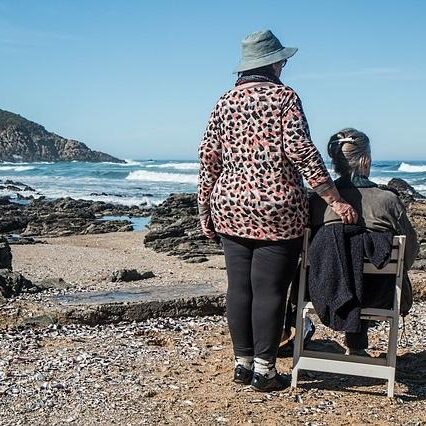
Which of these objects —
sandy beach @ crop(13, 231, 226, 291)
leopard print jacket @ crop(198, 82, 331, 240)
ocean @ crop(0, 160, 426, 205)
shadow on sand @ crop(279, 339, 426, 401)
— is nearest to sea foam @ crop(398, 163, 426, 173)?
ocean @ crop(0, 160, 426, 205)

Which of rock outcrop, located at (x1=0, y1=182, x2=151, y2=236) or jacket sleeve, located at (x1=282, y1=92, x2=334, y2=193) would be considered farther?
rock outcrop, located at (x1=0, y1=182, x2=151, y2=236)

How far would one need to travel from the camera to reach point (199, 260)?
14531 mm

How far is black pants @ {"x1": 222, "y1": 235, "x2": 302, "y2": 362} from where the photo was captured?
443cm

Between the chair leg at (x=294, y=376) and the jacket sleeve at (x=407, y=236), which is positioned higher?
the jacket sleeve at (x=407, y=236)

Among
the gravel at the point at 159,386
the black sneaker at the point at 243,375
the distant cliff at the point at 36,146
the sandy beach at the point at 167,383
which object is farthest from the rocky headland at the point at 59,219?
the distant cliff at the point at 36,146

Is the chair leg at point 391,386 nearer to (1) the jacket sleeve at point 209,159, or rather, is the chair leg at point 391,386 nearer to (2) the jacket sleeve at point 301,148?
(2) the jacket sleeve at point 301,148

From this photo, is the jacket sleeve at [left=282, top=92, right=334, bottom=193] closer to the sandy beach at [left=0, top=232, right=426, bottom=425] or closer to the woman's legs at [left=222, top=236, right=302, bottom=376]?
the woman's legs at [left=222, top=236, right=302, bottom=376]

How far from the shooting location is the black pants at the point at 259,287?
4430 millimetres

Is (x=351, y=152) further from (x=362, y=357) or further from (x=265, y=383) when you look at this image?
(x=265, y=383)

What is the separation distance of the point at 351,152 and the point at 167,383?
1896 millimetres

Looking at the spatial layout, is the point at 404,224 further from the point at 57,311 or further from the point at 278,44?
the point at 57,311

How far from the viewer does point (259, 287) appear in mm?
4496

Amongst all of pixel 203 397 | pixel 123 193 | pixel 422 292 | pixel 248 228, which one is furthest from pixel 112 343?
pixel 123 193

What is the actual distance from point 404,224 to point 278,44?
1.34m
